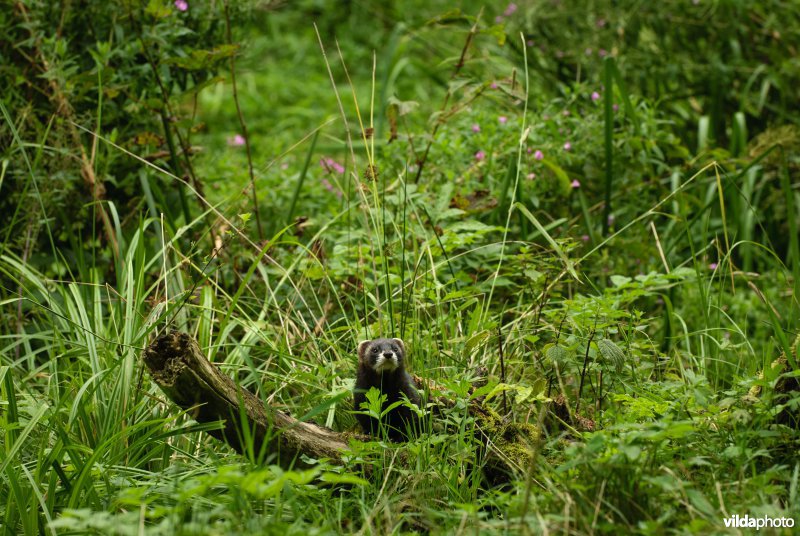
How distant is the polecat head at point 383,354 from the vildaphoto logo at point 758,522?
139 centimetres

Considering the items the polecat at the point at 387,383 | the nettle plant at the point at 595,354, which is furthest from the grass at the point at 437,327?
the polecat at the point at 387,383

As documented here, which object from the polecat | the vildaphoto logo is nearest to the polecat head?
the polecat

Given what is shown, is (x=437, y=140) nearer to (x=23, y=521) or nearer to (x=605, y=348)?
(x=605, y=348)

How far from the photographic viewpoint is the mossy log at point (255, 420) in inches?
121

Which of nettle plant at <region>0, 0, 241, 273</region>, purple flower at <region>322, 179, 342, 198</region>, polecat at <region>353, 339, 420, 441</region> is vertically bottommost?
polecat at <region>353, 339, 420, 441</region>

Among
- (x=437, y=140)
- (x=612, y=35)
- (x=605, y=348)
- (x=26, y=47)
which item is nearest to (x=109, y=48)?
(x=26, y=47)

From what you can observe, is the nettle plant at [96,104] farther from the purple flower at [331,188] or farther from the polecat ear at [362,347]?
the polecat ear at [362,347]

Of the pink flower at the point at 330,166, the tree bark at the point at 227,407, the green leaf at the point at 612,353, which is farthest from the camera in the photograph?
the pink flower at the point at 330,166

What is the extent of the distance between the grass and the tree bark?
0.11 m

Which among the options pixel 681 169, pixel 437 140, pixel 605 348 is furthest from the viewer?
pixel 681 169

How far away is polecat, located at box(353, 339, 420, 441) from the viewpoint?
359 centimetres

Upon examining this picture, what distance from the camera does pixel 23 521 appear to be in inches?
122

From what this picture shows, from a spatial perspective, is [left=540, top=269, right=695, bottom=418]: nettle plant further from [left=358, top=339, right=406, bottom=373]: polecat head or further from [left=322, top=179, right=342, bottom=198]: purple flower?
[left=322, top=179, right=342, bottom=198]: purple flower

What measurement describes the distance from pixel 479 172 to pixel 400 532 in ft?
9.30
